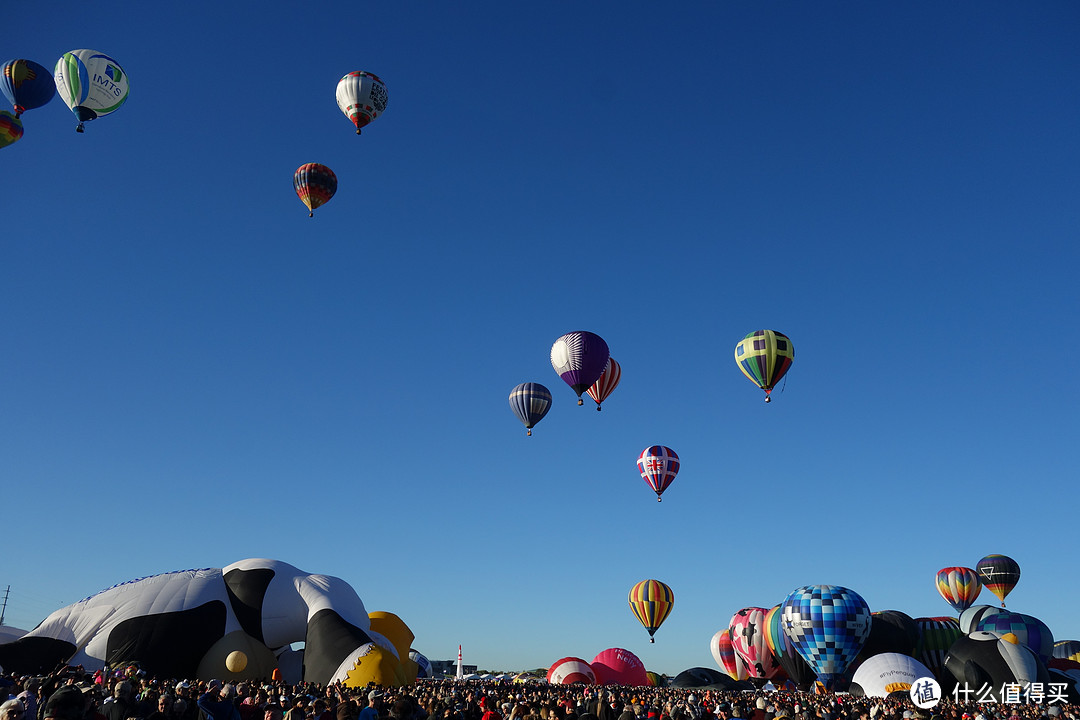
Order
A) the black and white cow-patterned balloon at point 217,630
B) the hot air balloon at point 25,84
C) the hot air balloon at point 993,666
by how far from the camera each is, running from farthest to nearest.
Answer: the hot air balloon at point 25,84
the hot air balloon at point 993,666
the black and white cow-patterned balloon at point 217,630

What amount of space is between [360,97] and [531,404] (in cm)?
1350

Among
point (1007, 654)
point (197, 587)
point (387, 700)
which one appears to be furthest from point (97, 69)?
point (1007, 654)

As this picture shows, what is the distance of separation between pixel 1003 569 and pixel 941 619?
11539 millimetres

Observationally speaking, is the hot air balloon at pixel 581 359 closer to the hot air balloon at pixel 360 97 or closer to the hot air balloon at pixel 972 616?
the hot air balloon at pixel 360 97

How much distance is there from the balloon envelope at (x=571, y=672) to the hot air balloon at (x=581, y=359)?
10.7 meters

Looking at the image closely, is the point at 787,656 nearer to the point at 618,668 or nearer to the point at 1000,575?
the point at 618,668

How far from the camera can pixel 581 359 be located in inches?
1155

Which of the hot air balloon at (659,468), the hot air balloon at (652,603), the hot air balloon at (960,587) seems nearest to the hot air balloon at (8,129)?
the hot air balloon at (659,468)

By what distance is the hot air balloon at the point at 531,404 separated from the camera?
31359mm

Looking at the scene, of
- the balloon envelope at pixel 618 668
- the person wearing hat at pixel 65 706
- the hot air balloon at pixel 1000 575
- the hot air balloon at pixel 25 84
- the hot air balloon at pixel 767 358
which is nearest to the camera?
the person wearing hat at pixel 65 706

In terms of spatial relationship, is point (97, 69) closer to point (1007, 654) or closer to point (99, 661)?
point (99, 661)

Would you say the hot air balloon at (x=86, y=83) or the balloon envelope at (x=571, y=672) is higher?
the hot air balloon at (x=86, y=83)

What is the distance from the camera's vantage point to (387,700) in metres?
11.2

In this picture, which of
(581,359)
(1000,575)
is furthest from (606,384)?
(1000,575)
